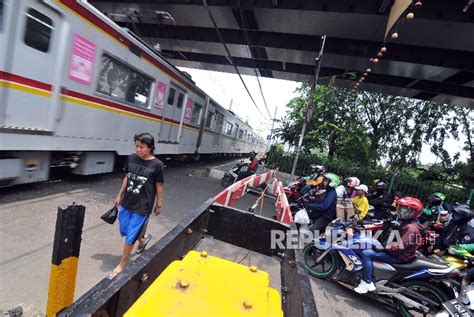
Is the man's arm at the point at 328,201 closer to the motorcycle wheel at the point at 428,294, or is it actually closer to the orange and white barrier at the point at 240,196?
the orange and white barrier at the point at 240,196

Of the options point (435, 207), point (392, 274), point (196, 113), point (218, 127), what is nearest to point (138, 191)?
point (392, 274)

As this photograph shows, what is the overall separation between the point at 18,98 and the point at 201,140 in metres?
9.29

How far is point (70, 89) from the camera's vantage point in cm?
548

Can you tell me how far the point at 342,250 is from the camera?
4398 mm

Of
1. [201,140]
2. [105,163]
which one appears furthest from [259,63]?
[105,163]

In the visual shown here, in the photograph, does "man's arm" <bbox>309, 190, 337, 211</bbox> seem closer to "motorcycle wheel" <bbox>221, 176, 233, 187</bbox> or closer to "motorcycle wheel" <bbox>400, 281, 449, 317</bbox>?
"motorcycle wheel" <bbox>400, 281, 449, 317</bbox>

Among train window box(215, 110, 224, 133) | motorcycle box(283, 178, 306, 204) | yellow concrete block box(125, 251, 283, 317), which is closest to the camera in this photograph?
yellow concrete block box(125, 251, 283, 317)

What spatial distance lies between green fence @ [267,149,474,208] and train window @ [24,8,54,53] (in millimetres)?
12125

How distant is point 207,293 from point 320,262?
3.62 m

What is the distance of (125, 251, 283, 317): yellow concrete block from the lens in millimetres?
1395

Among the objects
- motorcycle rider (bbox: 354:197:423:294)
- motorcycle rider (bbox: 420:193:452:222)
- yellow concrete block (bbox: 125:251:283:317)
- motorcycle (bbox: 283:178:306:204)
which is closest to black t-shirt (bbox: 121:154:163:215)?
yellow concrete block (bbox: 125:251:283:317)

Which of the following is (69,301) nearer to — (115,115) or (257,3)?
(115,115)

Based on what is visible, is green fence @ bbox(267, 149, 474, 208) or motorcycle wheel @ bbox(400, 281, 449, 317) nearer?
motorcycle wheel @ bbox(400, 281, 449, 317)

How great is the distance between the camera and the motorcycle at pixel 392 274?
12.6 ft
